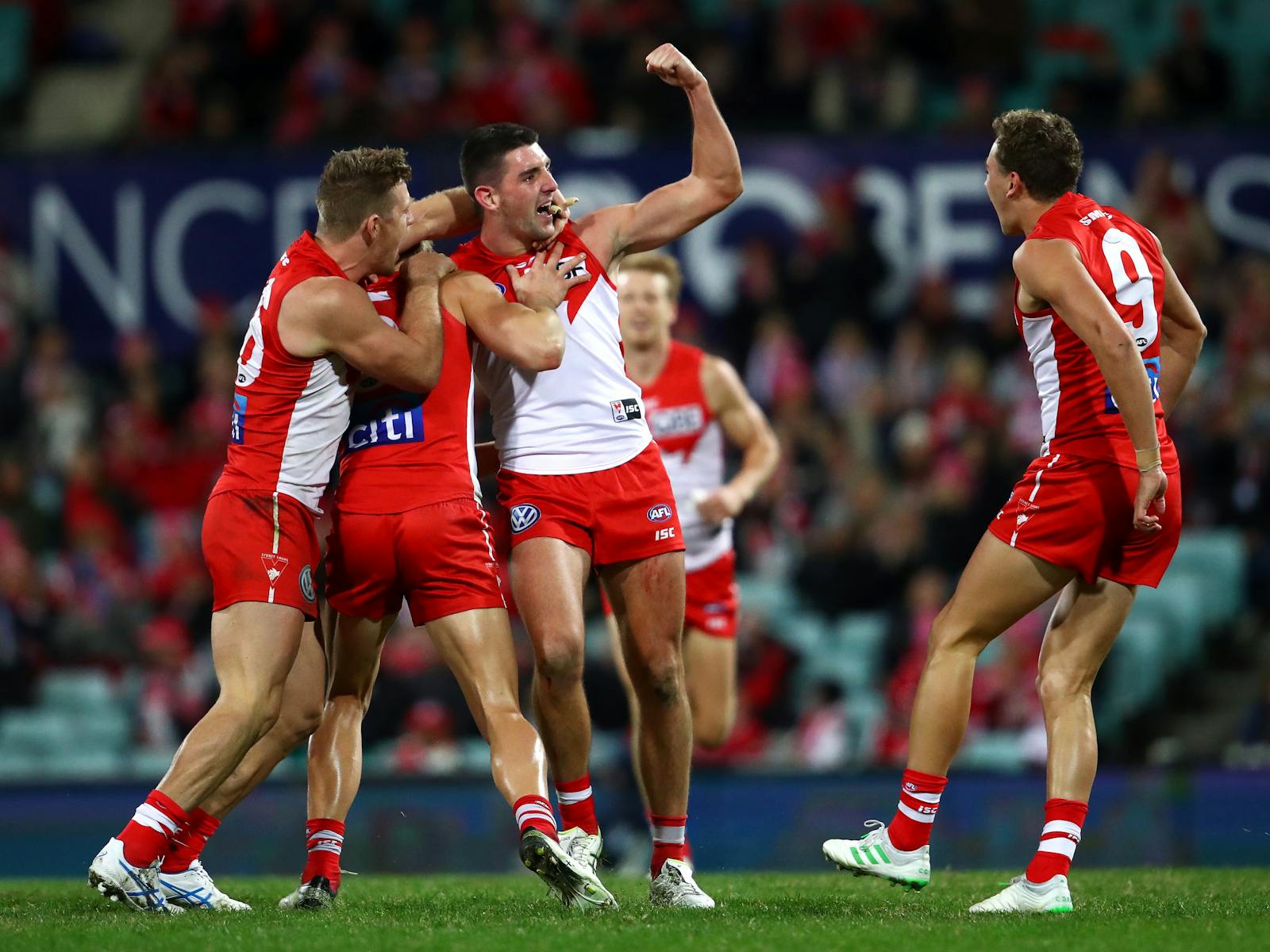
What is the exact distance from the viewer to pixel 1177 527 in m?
6.58

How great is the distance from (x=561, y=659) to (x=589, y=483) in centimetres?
69

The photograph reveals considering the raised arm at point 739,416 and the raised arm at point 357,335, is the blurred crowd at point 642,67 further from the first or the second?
the raised arm at point 357,335

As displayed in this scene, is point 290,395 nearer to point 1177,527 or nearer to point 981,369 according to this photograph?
point 1177,527

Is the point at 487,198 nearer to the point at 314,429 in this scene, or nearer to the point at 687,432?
the point at 314,429

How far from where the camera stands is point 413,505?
256 inches

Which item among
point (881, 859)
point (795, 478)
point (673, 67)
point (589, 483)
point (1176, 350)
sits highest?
point (673, 67)

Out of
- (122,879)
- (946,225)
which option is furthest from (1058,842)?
(946,225)

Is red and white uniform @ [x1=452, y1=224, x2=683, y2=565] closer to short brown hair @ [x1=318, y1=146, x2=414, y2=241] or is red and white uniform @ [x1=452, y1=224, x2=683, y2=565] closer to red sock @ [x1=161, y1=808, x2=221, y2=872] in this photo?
short brown hair @ [x1=318, y1=146, x2=414, y2=241]

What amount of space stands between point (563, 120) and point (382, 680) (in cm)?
572

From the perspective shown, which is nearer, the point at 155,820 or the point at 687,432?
the point at 155,820

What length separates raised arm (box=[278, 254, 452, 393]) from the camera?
638cm

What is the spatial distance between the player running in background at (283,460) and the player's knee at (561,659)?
868 mm

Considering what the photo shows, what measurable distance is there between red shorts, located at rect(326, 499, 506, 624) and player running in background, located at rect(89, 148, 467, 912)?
0.18 metres

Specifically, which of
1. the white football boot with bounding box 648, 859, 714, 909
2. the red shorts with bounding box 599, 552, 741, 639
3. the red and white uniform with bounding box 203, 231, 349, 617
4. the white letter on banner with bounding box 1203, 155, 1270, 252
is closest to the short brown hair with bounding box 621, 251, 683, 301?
the red shorts with bounding box 599, 552, 741, 639
